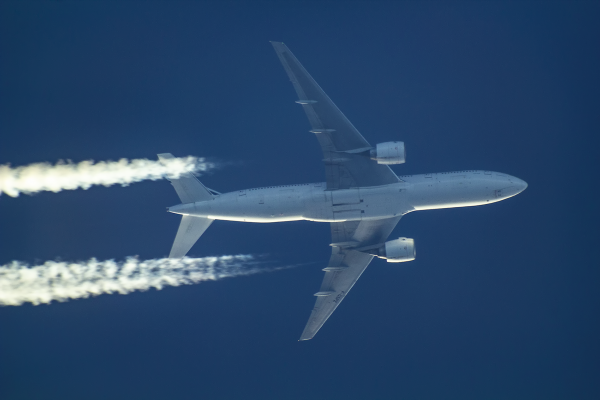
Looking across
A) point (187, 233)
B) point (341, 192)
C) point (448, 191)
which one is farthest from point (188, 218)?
point (448, 191)

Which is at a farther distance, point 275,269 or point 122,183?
point 275,269

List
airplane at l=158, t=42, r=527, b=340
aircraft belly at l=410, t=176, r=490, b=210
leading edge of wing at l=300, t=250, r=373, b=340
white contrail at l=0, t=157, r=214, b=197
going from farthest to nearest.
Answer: leading edge of wing at l=300, t=250, r=373, b=340
white contrail at l=0, t=157, r=214, b=197
aircraft belly at l=410, t=176, r=490, b=210
airplane at l=158, t=42, r=527, b=340

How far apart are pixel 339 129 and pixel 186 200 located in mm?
11371

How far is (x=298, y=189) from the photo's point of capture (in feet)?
140

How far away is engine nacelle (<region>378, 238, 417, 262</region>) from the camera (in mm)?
43531

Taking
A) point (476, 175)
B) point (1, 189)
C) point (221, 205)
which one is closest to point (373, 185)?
point (476, 175)

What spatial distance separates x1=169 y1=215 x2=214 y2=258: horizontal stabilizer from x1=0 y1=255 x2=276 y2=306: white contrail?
1.88 m

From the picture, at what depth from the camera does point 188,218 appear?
43.4m

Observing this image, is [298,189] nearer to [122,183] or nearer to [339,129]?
[339,129]

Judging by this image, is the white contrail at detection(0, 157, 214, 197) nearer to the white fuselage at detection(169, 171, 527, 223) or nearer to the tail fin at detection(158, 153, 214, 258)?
the tail fin at detection(158, 153, 214, 258)

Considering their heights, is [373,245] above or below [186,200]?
below

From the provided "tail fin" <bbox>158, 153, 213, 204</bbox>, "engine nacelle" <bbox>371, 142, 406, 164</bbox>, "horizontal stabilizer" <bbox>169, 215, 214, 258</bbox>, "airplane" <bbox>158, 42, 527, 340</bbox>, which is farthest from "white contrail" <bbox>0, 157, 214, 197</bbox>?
"engine nacelle" <bbox>371, 142, 406, 164</bbox>

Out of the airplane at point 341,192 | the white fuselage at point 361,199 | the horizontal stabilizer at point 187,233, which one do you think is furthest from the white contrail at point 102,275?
the white fuselage at point 361,199

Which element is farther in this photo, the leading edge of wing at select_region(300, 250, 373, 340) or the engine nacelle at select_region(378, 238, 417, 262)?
the leading edge of wing at select_region(300, 250, 373, 340)
